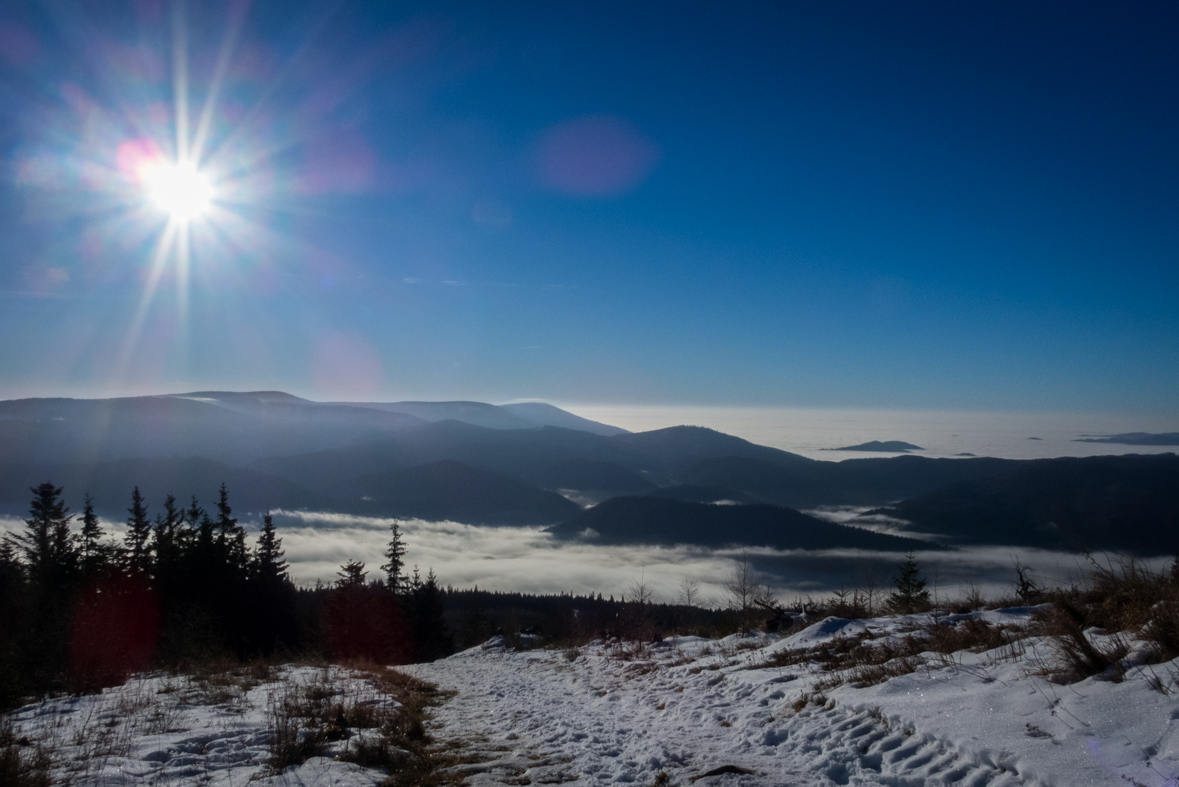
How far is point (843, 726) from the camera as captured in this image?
5566 millimetres

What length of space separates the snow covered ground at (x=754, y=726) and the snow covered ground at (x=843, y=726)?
0.7 inches

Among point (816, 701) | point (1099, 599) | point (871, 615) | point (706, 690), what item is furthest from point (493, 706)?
point (1099, 599)

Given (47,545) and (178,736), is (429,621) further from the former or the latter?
(178,736)

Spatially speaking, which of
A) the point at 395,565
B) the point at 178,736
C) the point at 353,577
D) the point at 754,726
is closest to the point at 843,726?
the point at 754,726

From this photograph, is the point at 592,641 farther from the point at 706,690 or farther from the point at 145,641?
the point at 145,641

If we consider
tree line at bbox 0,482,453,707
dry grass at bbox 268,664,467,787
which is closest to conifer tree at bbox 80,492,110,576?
tree line at bbox 0,482,453,707

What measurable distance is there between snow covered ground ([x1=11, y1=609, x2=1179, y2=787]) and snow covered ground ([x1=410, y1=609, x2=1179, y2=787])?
0.02 meters

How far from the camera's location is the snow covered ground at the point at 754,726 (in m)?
3.88

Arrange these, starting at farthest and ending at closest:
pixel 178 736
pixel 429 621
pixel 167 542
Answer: pixel 429 621, pixel 167 542, pixel 178 736

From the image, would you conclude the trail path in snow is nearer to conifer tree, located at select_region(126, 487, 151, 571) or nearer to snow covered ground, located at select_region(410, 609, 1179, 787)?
snow covered ground, located at select_region(410, 609, 1179, 787)

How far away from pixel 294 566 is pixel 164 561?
18799 cm

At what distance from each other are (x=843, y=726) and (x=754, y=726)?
1.19 metres

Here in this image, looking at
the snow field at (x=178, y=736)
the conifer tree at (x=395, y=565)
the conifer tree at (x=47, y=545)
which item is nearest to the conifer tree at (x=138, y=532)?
the conifer tree at (x=47, y=545)

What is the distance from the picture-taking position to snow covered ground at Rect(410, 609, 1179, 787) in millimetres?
3699
